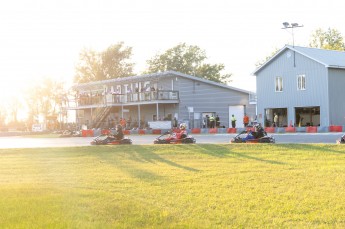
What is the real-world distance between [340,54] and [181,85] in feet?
49.9

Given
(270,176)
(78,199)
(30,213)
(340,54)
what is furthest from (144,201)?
(340,54)

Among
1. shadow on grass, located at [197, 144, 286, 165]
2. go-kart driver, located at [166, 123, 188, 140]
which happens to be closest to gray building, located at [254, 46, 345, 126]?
go-kart driver, located at [166, 123, 188, 140]

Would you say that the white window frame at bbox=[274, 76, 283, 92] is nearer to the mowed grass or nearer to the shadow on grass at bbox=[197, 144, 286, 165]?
the shadow on grass at bbox=[197, 144, 286, 165]

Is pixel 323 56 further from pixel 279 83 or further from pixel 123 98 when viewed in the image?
pixel 123 98

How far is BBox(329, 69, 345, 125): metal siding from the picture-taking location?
4075 cm

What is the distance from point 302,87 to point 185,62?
4554 cm

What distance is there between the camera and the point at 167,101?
5175 centimetres

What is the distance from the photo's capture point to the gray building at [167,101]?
52.9 m

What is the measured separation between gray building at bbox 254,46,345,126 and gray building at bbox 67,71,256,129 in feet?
26.3

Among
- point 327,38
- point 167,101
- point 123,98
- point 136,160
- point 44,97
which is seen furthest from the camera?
point 44,97

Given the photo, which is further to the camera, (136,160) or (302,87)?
(302,87)

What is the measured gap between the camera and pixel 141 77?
55312 mm

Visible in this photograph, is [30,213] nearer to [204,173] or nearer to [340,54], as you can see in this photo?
[204,173]

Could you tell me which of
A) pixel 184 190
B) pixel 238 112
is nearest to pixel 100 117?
pixel 238 112
